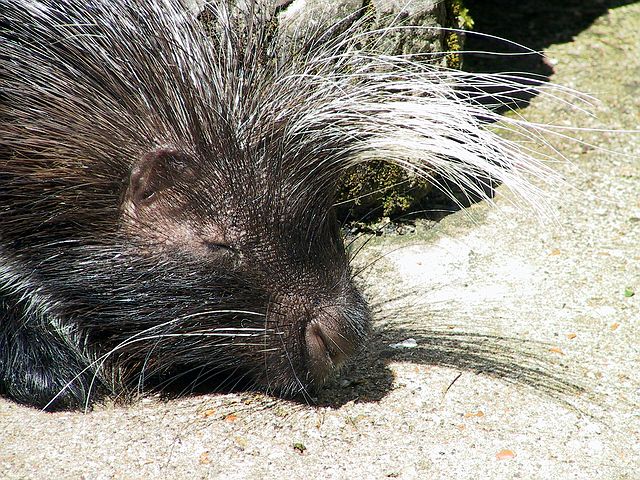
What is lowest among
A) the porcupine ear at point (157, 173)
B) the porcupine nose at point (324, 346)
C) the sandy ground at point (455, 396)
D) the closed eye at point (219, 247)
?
the sandy ground at point (455, 396)

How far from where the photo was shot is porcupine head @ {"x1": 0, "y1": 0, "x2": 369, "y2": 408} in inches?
103

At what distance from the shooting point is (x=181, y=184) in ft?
8.63

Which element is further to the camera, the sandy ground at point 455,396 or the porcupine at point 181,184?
the porcupine at point 181,184

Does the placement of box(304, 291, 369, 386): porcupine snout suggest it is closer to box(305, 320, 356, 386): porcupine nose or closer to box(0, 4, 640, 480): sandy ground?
box(305, 320, 356, 386): porcupine nose

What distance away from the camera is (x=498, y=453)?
8.34 feet

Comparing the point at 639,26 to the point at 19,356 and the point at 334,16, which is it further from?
the point at 19,356

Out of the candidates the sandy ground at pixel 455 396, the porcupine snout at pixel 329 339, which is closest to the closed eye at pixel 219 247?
the porcupine snout at pixel 329 339

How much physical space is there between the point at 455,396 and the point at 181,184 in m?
1.15

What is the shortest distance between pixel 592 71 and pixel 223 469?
11.3 ft

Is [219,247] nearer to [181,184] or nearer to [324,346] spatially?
[181,184]

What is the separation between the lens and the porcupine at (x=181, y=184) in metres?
2.63

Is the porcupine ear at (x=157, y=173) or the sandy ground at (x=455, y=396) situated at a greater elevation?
the porcupine ear at (x=157, y=173)

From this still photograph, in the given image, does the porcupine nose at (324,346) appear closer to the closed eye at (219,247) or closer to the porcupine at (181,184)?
the porcupine at (181,184)

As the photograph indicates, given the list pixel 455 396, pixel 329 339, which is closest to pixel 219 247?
pixel 329 339
